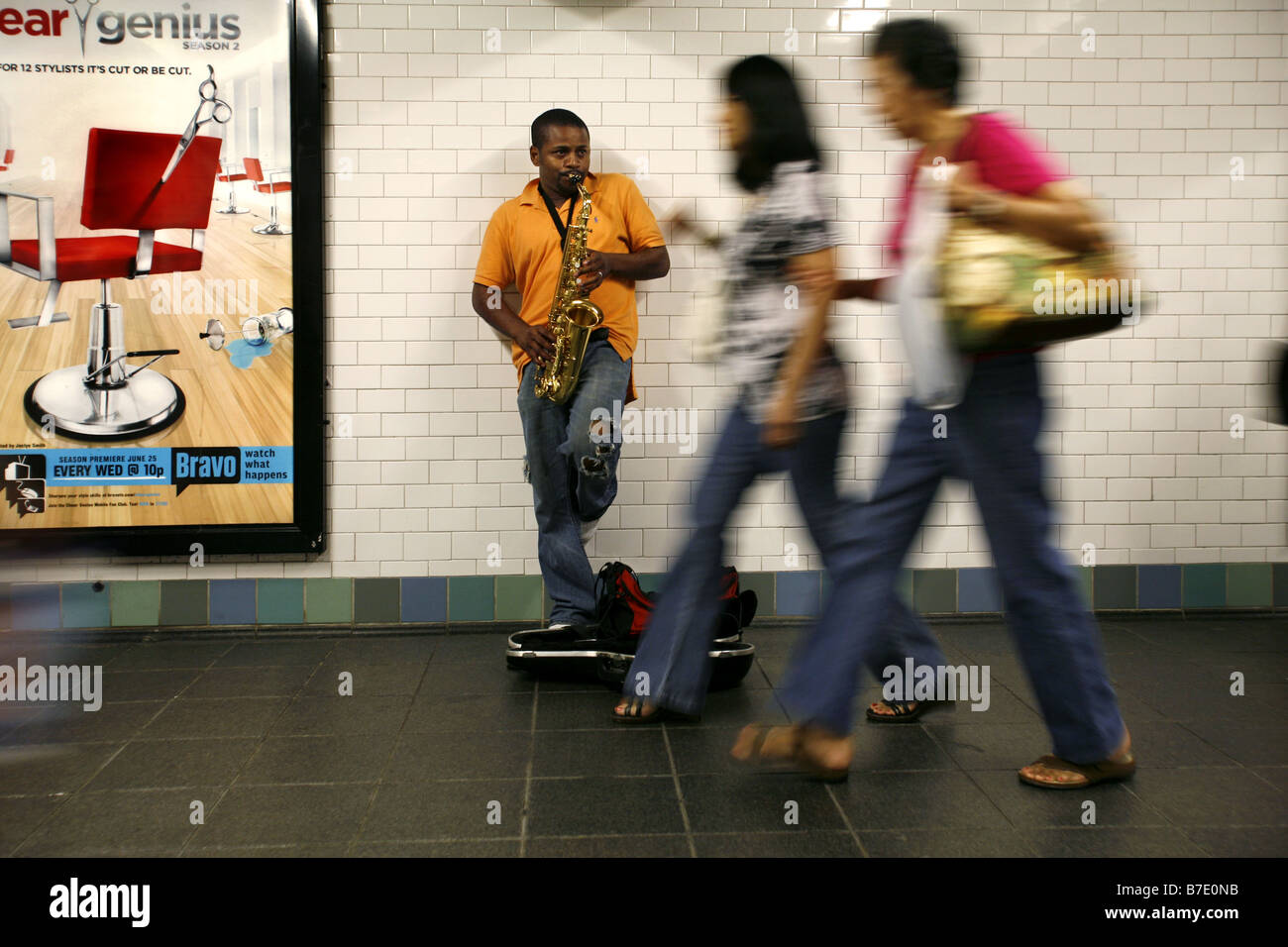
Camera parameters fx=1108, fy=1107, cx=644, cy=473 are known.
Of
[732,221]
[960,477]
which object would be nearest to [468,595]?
[732,221]

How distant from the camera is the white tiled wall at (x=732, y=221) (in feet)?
15.6

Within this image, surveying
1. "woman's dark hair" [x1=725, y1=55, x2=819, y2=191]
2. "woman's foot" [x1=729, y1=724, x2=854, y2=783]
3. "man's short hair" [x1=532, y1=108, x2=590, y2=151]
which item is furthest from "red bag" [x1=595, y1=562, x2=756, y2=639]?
"man's short hair" [x1=532, y1=108, x2=590, y2=151]

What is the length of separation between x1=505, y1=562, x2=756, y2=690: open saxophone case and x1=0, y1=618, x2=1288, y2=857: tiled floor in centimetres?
9

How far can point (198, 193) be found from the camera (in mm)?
4637

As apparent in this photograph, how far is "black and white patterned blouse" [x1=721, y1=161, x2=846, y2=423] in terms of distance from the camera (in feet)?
9.77

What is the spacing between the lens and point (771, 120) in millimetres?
3033

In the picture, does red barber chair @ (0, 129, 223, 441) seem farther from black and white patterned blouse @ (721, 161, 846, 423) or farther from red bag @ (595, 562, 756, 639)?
black and white patterned blouse @ (721, 161, 846, 423)

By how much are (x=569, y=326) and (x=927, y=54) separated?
1.88 m

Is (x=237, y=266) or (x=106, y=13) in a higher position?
(x=106, y=13)

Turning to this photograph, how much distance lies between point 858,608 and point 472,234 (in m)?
2.72

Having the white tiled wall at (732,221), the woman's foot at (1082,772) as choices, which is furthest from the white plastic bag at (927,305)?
the white tiled wall at (732,221)

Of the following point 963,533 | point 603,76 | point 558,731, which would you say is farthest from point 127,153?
point 963,533
